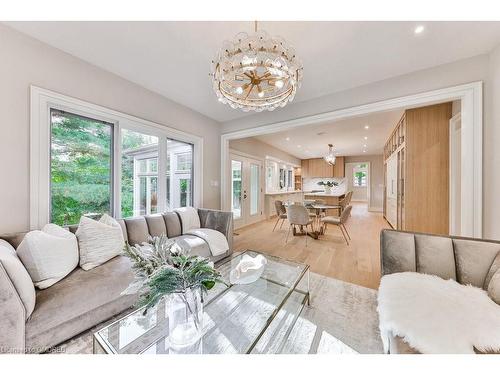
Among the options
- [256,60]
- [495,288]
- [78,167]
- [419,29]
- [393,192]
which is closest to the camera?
[495,288]

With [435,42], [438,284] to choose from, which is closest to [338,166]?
[435,42]

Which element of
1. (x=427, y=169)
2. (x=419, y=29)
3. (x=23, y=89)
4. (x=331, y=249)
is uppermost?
(x=419, y=29)

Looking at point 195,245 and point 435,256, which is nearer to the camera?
point 435,256

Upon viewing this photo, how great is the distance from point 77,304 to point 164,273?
1.03 m

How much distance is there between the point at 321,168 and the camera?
9.58 meters

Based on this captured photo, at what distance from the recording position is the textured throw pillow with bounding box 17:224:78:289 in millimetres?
1377

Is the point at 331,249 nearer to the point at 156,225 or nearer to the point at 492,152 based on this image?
the point at 492,152

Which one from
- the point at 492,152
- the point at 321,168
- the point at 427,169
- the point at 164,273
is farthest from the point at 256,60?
the point at 321,168

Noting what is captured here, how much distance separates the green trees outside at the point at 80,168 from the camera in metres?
2.11

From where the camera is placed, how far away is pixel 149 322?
3.87 feet

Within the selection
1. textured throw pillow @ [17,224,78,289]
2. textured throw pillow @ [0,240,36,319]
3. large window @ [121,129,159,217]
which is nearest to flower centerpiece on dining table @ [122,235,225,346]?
textured throw pillow @ [0,240,36,319]

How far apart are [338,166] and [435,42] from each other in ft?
25.9

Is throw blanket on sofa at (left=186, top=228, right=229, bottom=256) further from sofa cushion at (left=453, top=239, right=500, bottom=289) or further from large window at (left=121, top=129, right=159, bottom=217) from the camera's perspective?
sofa cushion at (left=453, top=239, right=500, bottom=289)
